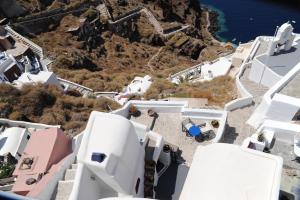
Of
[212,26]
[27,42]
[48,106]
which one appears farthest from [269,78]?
[212,26]

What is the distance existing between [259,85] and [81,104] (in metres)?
14.7

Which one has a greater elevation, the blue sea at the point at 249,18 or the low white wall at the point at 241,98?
the low white wall at the point at 241,98

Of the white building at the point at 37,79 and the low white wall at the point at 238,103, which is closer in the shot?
the low white wall at the point at 238,103

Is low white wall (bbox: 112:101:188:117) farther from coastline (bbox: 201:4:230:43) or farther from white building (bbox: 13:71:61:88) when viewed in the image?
coastline (bbox: 201:4:230:43)

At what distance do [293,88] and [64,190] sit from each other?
15.8 meters

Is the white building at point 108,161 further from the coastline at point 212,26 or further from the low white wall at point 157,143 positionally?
Result: the coastline at point 212,26

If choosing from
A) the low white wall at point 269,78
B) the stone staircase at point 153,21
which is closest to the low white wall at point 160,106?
the low white wall at point 269,78

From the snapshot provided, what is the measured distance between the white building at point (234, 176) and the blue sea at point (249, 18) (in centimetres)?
5144

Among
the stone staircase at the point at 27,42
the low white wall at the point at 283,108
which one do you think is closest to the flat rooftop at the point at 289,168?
the low white wall at the point at 283,108

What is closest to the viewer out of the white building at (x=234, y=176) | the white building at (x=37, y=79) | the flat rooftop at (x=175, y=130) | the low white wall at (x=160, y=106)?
the white building at (x=234, y=176)

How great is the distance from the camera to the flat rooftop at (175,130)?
22.9 metres

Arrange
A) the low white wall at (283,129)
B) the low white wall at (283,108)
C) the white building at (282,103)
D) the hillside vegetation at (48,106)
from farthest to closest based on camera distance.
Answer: the hillside vegetation at (48,106), the white building at (282,103), the low white wall at (283,108), the low white wall at (283,129)

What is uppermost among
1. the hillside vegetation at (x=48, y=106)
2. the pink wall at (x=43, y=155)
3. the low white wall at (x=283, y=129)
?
the low white wall at (x=283, y=129)

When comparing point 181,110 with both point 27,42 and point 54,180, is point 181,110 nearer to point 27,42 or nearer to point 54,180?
point 54,180
